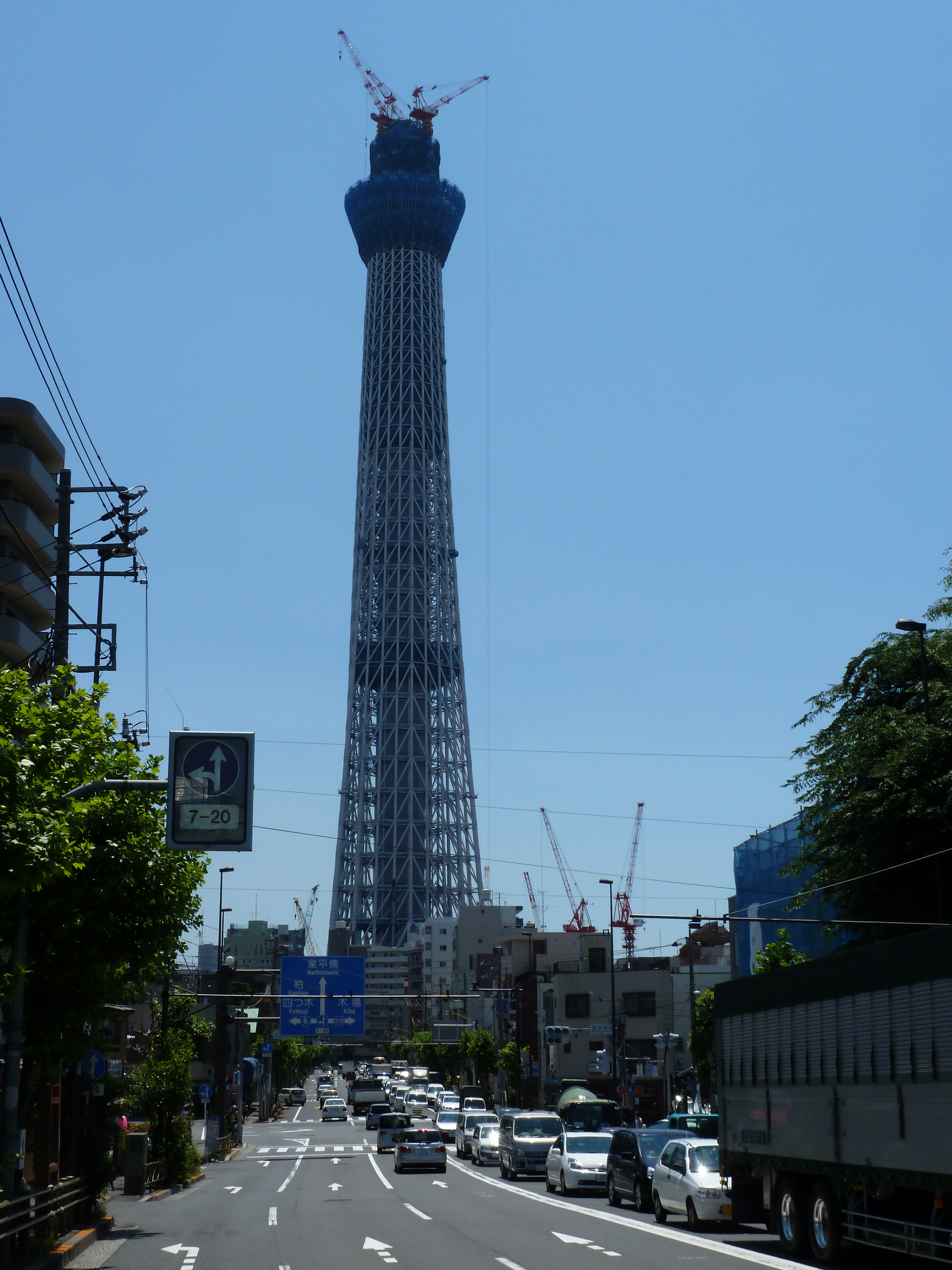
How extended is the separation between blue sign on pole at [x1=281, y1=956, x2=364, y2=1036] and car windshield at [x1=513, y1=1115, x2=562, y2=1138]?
14477mm

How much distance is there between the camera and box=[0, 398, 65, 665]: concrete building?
51.4m

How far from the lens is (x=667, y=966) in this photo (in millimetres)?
99500

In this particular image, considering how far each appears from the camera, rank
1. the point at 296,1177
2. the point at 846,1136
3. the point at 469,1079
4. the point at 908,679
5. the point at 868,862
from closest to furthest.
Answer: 1. the point at 846,1136
2. the point at 868,862
3. the point at 908,679
4. the point at 296,1177
5. the point at 469,1079

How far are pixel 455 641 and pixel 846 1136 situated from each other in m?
141

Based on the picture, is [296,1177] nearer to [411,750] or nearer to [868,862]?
[868,862]

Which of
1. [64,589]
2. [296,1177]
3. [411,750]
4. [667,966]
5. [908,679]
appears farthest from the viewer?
[411,750]

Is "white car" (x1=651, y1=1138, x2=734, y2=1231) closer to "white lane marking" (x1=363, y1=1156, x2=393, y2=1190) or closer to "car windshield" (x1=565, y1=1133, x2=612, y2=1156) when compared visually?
"car windshield" (x1=565, y1=1133, x2=612, y2=1156)

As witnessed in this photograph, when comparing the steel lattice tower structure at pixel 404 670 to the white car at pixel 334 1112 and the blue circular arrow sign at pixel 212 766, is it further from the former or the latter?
the blue circular arrow sign at pixel 212 766

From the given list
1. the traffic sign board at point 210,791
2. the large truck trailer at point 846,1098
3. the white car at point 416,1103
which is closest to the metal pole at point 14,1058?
the traffic sign board at point 210,791

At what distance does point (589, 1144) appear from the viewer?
35.9 meters

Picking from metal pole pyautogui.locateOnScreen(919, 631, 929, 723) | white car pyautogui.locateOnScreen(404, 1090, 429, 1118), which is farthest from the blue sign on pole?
white car pyautogui.locateOnScreen(404, 1090, 429, 1118)

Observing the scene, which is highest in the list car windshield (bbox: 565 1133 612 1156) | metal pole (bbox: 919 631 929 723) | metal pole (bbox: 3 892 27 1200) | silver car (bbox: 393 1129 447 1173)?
metal pole (bbox: 919 631 929 723)

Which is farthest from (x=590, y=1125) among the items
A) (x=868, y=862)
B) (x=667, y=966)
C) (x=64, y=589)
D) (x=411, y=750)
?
(x=411, y=750)

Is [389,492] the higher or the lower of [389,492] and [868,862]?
the higher
